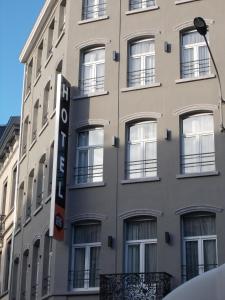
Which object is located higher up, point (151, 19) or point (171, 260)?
point (151, 19)

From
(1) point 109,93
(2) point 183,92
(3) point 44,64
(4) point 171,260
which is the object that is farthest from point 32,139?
(4) point 171,260

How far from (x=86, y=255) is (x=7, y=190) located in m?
13.4

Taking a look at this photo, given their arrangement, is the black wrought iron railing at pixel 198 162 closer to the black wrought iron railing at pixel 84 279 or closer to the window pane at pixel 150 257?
the window pane at pixel 150 257

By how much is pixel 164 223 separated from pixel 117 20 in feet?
26.9

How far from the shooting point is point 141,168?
2302cm

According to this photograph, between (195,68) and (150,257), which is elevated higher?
(195,68)

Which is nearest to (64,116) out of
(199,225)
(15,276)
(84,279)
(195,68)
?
(195,68)

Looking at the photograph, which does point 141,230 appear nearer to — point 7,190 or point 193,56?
point 193,56

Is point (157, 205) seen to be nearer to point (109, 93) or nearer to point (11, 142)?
point (109, 93)

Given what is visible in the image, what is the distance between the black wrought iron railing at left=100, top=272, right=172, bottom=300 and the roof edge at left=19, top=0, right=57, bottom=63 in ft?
Result: 42.6

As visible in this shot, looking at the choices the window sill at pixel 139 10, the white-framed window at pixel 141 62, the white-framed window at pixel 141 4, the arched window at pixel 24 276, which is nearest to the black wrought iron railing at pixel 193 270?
the white-framed window at pixel 141 62

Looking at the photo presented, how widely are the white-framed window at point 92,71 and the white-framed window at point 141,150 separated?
7.34 feet

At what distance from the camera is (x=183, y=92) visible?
23.3 m

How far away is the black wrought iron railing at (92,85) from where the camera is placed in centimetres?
2489
